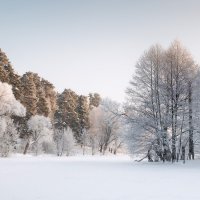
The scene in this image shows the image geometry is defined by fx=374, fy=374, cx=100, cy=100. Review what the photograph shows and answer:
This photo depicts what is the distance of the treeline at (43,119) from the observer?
47938 millimetres

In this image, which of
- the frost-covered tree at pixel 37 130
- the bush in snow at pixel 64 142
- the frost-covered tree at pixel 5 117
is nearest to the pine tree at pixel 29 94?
the frost-covered tree at pixel 37 130

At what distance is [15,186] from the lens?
13.3 m

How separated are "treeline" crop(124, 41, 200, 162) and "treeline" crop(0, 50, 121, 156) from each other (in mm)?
3323

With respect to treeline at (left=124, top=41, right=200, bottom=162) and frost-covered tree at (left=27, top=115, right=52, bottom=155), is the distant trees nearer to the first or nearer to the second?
frost-covered tree at (left=27, top=115, right=52, bottom=155)

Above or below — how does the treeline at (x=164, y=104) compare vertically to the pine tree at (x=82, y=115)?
below

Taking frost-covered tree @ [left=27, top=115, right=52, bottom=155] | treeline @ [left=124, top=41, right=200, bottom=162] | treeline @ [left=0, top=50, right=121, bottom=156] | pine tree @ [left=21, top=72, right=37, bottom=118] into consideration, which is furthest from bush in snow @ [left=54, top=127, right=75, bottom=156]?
treeline @ [left=124, top=41, right=200, bottom=162]

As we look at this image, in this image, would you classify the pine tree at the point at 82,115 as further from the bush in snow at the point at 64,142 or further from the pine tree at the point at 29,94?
the pine tree at the point at 29,94

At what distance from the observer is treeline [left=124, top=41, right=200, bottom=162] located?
30.5m

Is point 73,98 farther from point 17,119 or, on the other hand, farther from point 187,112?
point 187,112

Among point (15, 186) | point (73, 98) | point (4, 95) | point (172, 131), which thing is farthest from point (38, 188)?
point (73, 98)

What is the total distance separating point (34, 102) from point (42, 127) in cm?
460

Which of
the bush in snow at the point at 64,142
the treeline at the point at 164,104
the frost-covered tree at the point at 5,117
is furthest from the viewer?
the bush in snow at the point at 64,142

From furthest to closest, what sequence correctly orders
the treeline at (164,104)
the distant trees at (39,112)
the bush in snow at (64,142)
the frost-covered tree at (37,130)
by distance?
1. the bush in snow at (64,142)
2. the frost-covered tree at (37,130)
3. the distant trees at (39,112)
4. the treeline at (164,104)

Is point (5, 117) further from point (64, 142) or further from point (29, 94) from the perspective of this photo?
point (64, 142)
